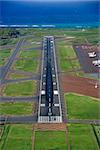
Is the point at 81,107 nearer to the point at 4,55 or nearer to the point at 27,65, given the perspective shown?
the point at 27,65

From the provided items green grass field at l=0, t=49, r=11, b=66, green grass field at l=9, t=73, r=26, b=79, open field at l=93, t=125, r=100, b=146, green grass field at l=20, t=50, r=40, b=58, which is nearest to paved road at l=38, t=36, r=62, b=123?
green grass field at l=20, t=50, r=40, b=58

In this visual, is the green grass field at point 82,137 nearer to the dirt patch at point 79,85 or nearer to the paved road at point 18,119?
the paved road at point 18,119

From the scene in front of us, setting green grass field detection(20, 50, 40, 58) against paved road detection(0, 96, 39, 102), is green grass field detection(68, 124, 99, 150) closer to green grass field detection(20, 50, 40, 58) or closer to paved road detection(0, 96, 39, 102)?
paved road detection(0, 96, 39, 102)

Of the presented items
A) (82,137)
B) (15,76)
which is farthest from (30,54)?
(82,137)

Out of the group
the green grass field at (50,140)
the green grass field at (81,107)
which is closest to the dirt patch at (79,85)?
the green grass field at (81,107)

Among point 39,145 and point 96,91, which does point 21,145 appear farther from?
point 96,91

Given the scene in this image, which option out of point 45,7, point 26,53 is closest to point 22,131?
point 26,53
